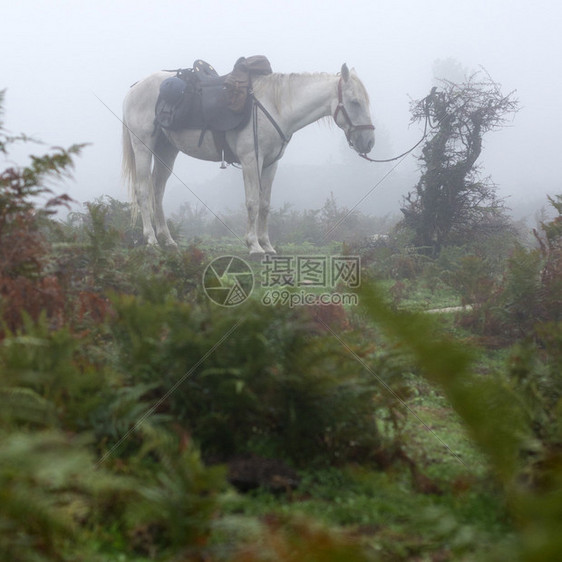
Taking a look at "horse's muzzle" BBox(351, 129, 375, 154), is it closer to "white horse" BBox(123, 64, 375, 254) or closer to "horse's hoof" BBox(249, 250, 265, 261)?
"white horse" BBox(123, 64, 375, 254)

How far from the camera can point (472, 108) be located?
495 inches

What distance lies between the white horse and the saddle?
0.64ft

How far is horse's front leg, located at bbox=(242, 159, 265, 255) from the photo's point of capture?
9654 mm

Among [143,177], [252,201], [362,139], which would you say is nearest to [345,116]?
[362,139]

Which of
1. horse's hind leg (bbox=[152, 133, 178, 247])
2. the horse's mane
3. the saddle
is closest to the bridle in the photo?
the horse's mane

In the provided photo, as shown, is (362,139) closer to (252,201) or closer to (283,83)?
(283,83)

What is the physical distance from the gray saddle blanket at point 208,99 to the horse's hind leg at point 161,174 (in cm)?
100

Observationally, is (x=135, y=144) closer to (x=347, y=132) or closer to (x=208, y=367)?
(x=347, y=132)

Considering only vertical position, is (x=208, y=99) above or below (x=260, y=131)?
above

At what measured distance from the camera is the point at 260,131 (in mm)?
9578

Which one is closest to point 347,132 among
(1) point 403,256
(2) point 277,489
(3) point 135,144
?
(1) point 403,256

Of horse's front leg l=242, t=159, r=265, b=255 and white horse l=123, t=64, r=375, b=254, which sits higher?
white horse l=123, t=64, r=375, b=254

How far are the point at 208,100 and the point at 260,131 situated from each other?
110 cm

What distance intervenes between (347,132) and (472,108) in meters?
4.46
